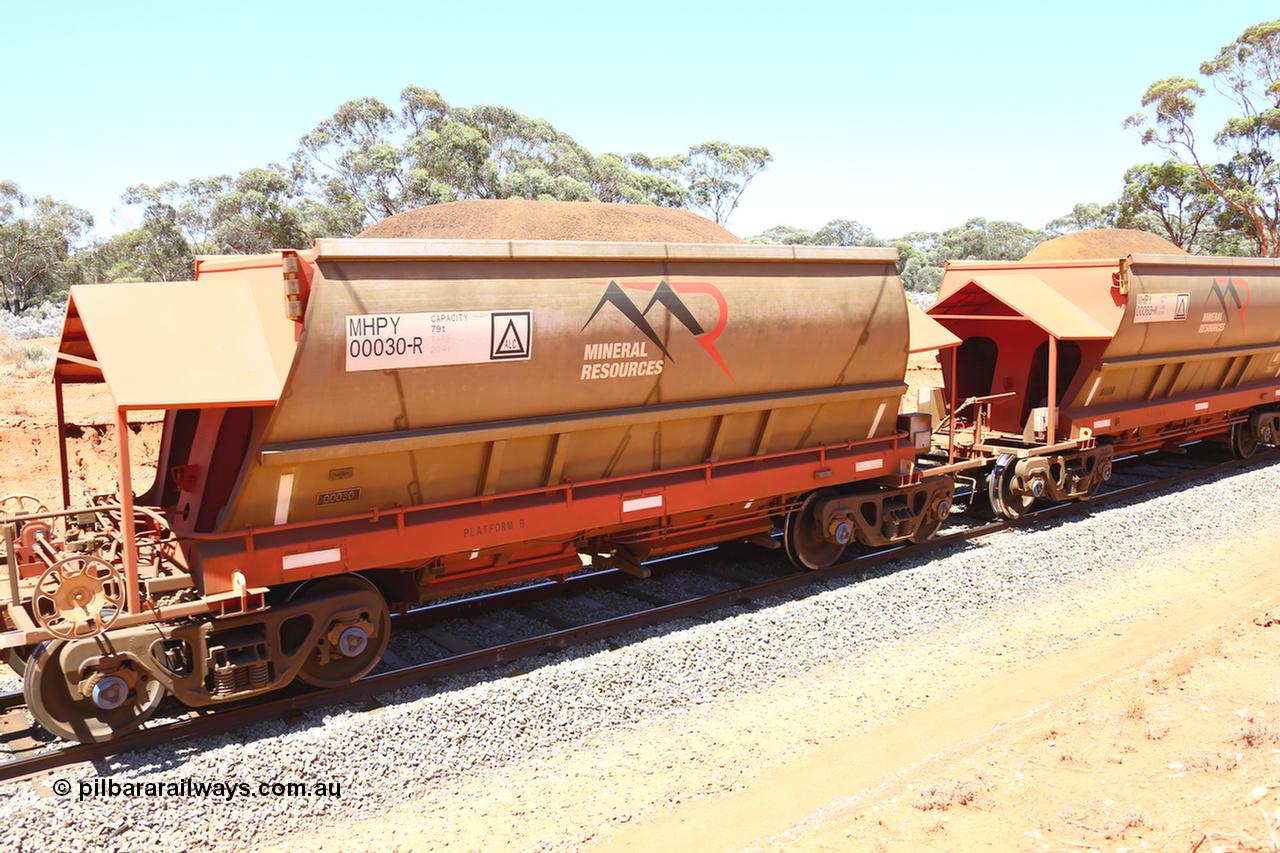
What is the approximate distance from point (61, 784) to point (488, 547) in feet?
11.4

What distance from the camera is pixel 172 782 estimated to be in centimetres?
589

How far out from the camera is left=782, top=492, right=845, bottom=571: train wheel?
10336 millimetres

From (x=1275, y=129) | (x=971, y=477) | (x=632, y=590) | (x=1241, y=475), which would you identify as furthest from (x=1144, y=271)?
(x=1275, y=129)

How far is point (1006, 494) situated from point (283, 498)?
9989mm

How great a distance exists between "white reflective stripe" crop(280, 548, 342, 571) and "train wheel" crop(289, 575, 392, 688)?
39 centimetres

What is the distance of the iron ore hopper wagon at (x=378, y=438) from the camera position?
20.7 ft

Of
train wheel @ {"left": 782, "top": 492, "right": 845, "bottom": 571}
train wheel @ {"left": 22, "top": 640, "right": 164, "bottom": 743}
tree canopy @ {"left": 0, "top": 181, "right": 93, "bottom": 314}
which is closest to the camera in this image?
train wheel @ {"left": 22, "top": 640, "right": 164, "bottom": 743}

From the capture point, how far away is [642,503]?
8.66m

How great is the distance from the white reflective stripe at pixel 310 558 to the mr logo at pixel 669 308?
9.32ft

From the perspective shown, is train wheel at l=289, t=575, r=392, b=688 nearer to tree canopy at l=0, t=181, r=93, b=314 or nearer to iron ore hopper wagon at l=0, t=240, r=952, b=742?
iron ore hopper wagon at l=0, t=240, r=952, b=742

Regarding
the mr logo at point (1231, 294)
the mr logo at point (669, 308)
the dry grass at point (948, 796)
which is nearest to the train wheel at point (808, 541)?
the mr logo at point (669, 308)

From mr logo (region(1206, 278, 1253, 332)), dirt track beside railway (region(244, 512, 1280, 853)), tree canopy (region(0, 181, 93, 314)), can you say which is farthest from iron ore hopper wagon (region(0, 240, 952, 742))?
tree canopy (region(0, 181, 93, 314))

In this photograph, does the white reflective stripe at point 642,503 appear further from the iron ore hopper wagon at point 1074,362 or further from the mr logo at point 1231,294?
the mr logo at point 1231,294

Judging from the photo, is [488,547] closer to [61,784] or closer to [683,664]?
[683,664]
